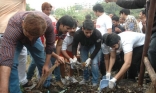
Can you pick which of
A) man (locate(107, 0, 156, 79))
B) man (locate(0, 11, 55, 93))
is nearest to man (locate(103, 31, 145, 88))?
man (locate(107, 0, 156, 79))

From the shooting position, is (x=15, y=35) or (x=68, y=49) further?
(x=68, y=49)

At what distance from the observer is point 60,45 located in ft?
13.2

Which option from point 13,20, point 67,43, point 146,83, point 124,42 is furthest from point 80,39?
point 13,20

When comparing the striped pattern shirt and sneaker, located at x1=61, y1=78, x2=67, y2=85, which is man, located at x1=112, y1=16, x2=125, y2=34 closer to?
sneaker, located at x1=61, y1=78, x2=67, y2=85

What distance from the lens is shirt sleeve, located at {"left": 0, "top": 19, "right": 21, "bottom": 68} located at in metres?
2.18

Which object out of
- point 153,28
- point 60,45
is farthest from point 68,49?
point 153,28

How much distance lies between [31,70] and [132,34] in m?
1.99

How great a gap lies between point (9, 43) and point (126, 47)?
2.08m

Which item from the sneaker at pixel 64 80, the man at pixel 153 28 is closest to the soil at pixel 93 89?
the sneaker at pixel 64 80

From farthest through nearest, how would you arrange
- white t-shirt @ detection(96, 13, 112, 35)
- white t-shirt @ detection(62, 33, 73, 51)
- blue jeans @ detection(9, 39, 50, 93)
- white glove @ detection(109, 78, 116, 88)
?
white t-shirt @ detection(96, 13, 112, 35)
white t-shirt @ detection(62, 33, 73, 51)
white glove @ detection(109, 78, 116, 88)
blue jeans @ detection(9, 39, 50, 93)

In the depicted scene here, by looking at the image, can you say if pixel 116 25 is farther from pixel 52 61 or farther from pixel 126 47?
pixel 52 61

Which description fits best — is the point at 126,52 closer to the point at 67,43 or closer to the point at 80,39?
the point at 80,39

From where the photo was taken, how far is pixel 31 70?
400 centimetres

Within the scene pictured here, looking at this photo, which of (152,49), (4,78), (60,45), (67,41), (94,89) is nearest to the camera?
(4,78)
